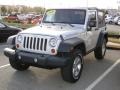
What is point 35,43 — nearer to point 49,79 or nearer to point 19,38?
point 19,38

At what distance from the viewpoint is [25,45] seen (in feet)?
22.7

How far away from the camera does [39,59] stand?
6531mm

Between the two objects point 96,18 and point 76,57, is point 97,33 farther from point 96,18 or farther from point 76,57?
point 76,57

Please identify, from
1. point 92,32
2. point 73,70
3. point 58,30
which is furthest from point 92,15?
point 73,70

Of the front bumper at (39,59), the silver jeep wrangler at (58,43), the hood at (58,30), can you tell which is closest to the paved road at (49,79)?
the silver jeep wrangler at (58,43)

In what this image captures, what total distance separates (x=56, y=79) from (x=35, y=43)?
3.89 feet

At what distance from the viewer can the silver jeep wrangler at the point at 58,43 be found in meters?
6.50

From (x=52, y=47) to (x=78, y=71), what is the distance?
1123 millimetres

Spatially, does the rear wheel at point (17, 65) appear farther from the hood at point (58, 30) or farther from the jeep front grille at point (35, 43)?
the hood at point (58, 30)

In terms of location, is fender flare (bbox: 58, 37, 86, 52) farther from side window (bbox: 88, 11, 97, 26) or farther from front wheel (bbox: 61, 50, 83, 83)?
side window (bbox: 88, 11, 97, 26)

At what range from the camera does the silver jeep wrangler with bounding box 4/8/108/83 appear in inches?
256

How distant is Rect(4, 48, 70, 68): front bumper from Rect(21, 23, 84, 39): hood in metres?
0.56

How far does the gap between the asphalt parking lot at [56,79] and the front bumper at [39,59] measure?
1.78ft

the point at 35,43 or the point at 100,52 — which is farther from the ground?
the point at 35,43
